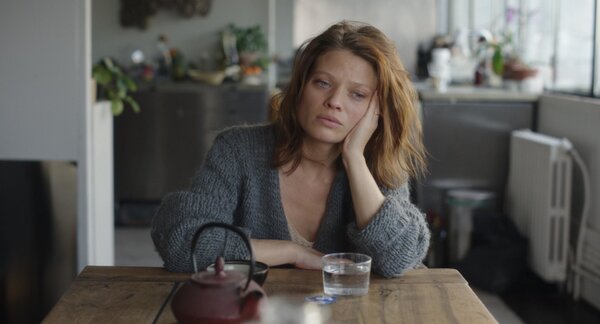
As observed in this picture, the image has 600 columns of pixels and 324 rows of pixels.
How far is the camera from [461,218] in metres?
4.79

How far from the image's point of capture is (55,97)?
348cm

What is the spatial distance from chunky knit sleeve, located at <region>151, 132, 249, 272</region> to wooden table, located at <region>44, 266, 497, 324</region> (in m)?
0.06

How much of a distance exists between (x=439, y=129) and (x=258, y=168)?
3139 mm

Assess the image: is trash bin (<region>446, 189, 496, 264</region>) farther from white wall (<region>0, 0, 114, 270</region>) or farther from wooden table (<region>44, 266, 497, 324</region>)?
wooden table (<region>44, 266, 497, 324</region>)

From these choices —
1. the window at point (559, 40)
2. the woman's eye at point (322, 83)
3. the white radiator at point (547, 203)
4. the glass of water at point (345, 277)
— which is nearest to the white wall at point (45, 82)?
the woman's eye at point (322, 83)

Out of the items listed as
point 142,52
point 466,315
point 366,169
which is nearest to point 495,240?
point 366,169

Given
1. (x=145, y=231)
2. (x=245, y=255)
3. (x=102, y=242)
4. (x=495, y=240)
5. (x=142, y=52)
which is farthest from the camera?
(x=142, y=52)

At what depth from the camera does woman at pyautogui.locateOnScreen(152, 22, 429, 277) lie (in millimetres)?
1922

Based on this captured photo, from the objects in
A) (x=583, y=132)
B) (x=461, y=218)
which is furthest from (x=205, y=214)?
(x=461, y=218)

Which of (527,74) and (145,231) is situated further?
(145,231)

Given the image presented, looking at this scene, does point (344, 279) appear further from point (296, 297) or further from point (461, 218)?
point (461, 218)

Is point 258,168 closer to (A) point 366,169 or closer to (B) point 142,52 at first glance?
(A) point 366,169

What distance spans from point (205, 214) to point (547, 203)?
2772 millimetres

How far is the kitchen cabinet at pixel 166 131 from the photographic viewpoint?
21.2 ft
